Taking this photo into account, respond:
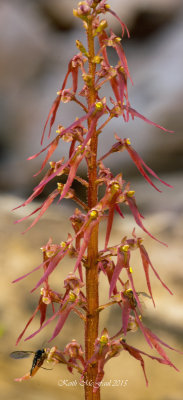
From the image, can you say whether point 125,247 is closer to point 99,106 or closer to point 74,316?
point 99,106

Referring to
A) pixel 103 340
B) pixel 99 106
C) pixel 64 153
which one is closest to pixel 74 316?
pixel 64 153

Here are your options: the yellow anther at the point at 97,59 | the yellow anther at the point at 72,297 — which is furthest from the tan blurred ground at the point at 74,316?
the yellow anther at the point at 97,59

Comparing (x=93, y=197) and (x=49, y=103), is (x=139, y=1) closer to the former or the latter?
(x=49, y=103)

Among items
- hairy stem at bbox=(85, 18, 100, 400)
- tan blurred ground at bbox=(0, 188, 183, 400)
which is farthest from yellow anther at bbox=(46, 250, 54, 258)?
tan blurred ground at bbox=(0, 188, 183, 400)

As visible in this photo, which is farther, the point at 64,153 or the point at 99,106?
the point at 64,153

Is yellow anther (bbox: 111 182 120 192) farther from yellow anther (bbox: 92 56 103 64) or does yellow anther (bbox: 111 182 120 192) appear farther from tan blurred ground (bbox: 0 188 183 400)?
tan blurred ground (bbox: 0 188 183 400)

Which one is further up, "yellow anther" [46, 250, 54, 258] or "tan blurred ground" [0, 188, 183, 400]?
"yellow anther" [46, 250, 54, 258]

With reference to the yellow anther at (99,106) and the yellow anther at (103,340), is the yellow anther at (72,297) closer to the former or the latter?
the yellow anther at (103,340)

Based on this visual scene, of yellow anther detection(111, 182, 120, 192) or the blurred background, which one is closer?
yellow anther detection(111, 182, 120, 192)

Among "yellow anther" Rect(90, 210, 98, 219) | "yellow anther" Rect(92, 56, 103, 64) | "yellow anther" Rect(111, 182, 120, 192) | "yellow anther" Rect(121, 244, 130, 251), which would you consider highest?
"yellow anther" Rect(92, 56, 103, 64)
